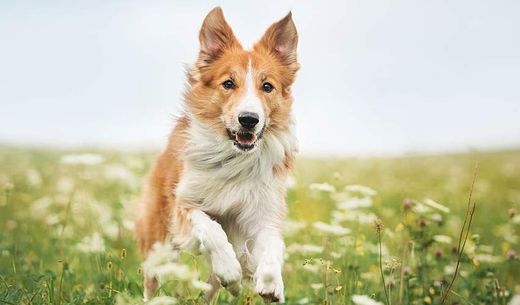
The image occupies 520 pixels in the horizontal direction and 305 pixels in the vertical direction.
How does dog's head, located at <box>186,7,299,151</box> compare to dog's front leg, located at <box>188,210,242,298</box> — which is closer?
dog's front leg, located at <box>188,210,242,298</box>

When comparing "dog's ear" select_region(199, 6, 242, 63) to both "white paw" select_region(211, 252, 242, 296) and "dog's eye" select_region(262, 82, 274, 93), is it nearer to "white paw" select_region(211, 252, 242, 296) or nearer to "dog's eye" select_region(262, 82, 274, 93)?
"dog's eye" select_region(262, 82, 274, 93)

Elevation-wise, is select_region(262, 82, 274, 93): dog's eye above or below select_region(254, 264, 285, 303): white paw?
above

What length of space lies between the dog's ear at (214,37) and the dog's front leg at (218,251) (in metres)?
1.48

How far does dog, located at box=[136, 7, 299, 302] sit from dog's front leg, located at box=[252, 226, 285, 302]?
2 cm

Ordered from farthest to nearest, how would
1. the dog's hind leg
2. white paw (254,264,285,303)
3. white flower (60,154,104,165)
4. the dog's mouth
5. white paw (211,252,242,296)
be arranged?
white flower (60,154,104,165) < the dog's hind leg < the dog's mouth < white paw (211,252,242,296) < white paw (254,264,285,303)

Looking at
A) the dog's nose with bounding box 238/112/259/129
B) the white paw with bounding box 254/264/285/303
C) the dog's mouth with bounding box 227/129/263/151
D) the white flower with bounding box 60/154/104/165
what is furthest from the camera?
the white flower with bounding box 60/154/104/165

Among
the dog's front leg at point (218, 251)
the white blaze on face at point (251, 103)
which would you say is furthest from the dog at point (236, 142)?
the dog's front leg at point (218, 251)

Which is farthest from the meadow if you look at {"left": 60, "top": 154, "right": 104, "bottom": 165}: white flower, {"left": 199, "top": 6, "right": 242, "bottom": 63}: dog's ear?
{"left": 199, "top": 6, "right": 242, "bottom": 63}: dog's ear

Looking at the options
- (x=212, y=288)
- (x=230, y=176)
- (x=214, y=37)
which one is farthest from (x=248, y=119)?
(x=212, y=288)

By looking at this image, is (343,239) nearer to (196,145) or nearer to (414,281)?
(414,281)

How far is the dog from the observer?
466 centimetres

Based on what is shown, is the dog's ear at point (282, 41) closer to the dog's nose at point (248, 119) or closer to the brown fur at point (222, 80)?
the brown fur at point (222, 80)

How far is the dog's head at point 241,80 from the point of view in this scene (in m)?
4.65

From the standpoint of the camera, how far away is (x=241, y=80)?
4.77 metres
